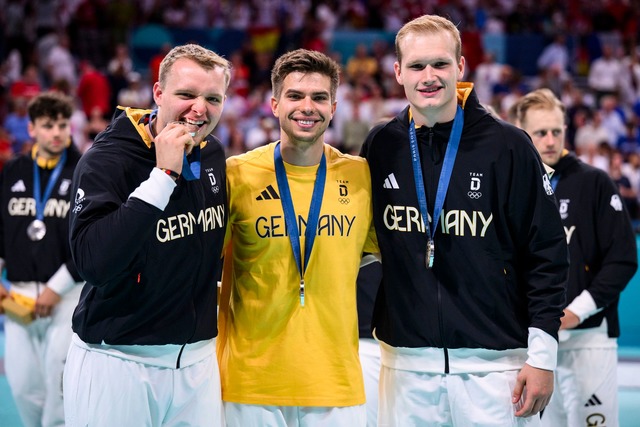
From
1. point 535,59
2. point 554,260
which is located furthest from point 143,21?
point 554,260

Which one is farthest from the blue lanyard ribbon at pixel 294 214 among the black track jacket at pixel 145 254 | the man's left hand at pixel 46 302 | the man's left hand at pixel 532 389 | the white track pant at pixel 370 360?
the man's left hand at pixel 46 302

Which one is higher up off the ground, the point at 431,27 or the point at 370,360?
the point at 431,27

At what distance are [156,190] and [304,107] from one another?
0.85 meters

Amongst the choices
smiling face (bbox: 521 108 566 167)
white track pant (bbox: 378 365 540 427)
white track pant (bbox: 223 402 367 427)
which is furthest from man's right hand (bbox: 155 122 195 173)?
smiling face (bbox: 521 108 566 167)

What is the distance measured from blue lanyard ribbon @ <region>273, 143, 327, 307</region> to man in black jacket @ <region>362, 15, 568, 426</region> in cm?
37

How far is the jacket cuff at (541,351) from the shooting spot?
390 cm

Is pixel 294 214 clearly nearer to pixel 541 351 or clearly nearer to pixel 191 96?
pixel 191 96

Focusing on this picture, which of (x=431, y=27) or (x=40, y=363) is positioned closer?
(x=431, y=27)

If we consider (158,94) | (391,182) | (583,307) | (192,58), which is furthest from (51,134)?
(583,307)

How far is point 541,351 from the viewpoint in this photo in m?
3.90

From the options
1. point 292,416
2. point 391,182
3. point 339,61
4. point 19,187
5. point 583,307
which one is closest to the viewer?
point 292,416

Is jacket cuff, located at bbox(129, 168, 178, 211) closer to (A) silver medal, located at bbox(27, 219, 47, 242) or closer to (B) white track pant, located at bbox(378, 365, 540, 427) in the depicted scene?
(B) white track pant, located at bbox(378, 365, 540, 427)

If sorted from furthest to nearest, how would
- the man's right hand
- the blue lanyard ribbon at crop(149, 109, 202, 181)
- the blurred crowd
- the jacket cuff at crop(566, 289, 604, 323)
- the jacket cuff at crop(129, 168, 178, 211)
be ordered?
the blurred crowd < the jacket cuff at crop(566, 289, 604, 323) < the blue lanyard ribbon at crop(149, 109, 202, 181) < the man's right hand < the jacket cuff at crop(129, 168, 178, 211)

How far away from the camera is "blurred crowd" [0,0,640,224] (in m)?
14.9
